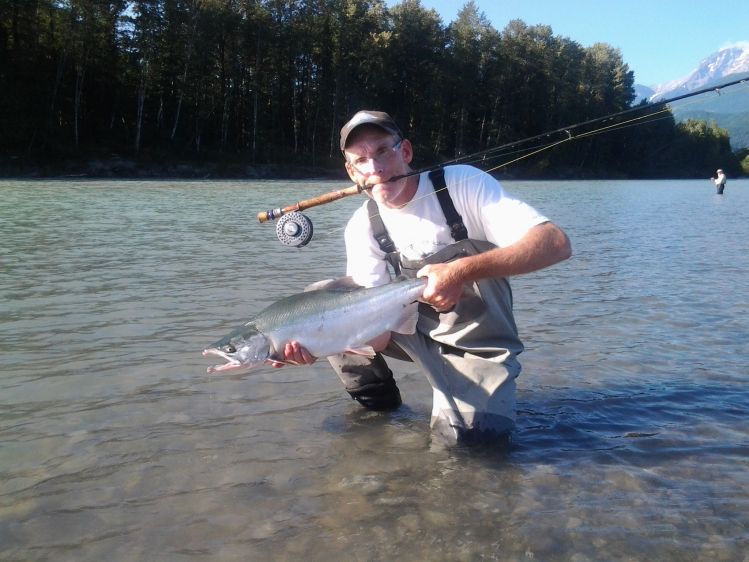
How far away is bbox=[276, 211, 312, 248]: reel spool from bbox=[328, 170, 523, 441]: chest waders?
2.09 m

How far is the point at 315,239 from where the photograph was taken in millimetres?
13797

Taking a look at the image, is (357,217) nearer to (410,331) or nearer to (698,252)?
(410,331)

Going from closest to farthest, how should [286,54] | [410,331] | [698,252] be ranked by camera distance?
[410,331], [698,252], [286,54]

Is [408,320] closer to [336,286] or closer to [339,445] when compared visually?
[336,286]

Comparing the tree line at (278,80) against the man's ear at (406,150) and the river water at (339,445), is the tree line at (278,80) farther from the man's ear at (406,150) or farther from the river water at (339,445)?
the man's ear at (406,150)

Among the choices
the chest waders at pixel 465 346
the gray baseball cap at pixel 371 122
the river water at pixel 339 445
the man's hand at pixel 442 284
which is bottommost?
the river water at pixel 339 445

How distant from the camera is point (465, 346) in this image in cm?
424

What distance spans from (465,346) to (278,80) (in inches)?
2346

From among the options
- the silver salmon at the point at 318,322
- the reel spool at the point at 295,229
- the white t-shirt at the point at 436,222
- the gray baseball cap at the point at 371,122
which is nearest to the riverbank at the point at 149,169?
the reel spool at the point at 295,229

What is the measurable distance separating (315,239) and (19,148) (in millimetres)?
35017

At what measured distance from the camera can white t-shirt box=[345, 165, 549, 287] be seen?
3.74 metres

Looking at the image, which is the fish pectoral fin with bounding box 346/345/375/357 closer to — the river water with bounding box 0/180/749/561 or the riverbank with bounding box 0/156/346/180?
the river water with bounding box 0/180/749/561

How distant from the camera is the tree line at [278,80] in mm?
44438

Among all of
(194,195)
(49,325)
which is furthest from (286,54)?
(49,325)
